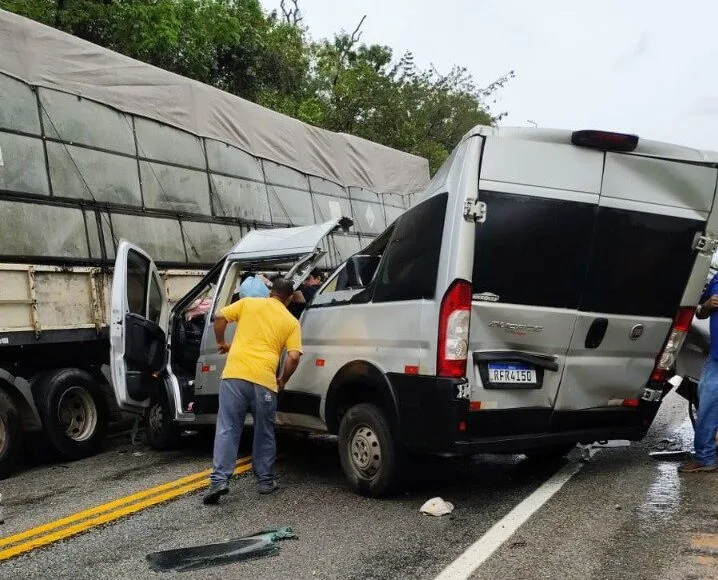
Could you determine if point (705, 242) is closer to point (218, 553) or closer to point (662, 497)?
point (662, 497)

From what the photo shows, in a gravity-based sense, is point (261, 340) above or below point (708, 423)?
above

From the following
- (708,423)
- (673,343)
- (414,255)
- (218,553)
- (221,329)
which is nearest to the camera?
(218,553)

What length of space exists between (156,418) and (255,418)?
2.23 m

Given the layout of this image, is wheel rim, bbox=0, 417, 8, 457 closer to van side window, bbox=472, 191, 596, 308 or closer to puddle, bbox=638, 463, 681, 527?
van side window, bbox=472, 191, 596, 308

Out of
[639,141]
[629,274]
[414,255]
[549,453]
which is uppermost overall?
[639,141]

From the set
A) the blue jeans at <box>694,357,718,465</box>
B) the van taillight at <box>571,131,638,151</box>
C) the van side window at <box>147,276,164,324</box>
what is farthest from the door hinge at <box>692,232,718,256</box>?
the van side window at <box>147,276,164,324</box>

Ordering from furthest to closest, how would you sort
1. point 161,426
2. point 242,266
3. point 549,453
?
1. point 161,426
2. point 242,266
3. point 549,453

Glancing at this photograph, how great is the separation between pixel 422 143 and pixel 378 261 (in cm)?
1926

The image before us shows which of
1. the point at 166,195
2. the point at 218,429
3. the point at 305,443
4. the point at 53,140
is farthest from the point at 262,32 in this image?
the point at 218,429

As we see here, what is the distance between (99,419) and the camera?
24.0 ft

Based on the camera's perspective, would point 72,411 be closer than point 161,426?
No

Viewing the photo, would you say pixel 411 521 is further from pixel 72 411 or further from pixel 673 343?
pixel 72 411

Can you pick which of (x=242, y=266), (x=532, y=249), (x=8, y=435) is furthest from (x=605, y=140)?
(x=8, y=435)

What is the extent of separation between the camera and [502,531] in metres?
4.12
